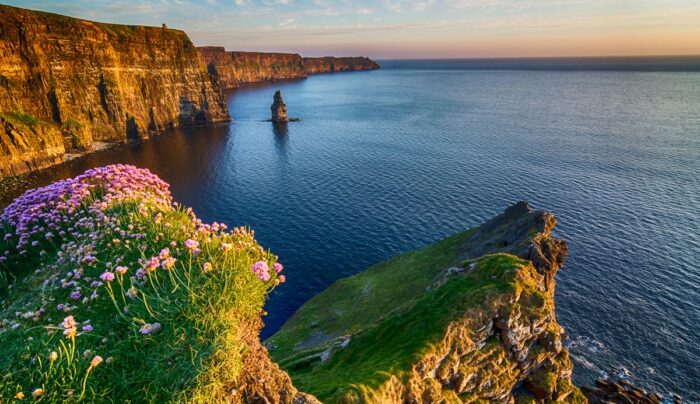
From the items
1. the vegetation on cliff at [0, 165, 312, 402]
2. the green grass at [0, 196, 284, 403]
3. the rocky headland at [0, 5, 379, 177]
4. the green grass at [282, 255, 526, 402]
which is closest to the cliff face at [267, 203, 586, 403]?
the green grass at [282, 255, 526, 402]

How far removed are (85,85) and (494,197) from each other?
410 feet

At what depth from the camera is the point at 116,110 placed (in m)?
127

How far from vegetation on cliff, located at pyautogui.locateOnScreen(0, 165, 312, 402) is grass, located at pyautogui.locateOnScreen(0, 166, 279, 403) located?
3cm

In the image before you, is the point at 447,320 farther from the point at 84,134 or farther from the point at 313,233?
the point at 84,134

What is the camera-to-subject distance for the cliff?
313 feet

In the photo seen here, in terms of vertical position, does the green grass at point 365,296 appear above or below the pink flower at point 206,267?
below

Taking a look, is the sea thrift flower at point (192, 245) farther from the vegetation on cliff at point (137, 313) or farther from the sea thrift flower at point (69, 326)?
the sea thrift flower at point (69, 326)

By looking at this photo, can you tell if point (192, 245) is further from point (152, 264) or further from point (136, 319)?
point (136, 319)

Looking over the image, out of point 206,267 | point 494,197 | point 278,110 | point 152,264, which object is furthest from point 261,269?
point 278,110

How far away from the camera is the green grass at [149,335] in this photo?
8.68 metres

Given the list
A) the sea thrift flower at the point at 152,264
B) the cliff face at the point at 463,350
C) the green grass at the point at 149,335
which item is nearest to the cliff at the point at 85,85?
the cliff face at the point at 463,350

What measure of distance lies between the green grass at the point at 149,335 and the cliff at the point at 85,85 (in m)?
102

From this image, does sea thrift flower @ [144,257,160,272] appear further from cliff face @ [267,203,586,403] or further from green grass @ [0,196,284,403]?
cliff face @ [267,203,586,403]

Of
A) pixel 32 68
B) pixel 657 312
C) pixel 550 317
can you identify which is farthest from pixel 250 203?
pixel 32 68
